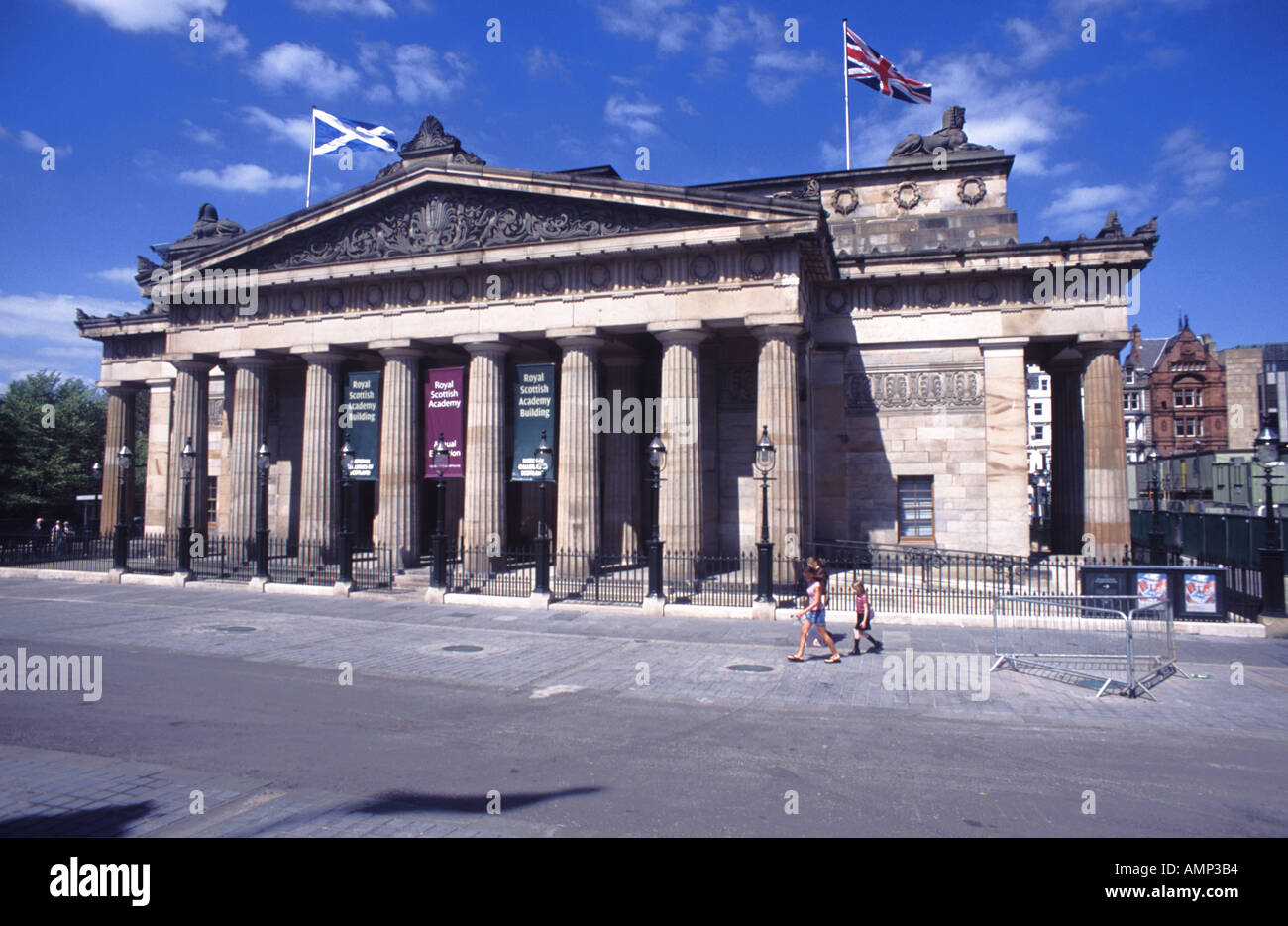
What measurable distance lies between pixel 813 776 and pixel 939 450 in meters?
21.9

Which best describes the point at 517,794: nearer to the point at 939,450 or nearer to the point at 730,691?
the point at 730,691

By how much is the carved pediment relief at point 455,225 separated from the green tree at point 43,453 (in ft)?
102

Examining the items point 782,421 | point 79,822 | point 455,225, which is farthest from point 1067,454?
point 79,822

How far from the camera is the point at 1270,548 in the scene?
16.1m

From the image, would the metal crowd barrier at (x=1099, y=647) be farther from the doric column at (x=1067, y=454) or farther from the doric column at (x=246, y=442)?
the doric column at (x=246, y=442)

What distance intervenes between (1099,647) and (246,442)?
91.2 ft

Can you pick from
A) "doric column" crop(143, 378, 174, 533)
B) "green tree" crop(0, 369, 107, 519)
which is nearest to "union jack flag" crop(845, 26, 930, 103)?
"doric column" crop(143, 378, 174, 533)

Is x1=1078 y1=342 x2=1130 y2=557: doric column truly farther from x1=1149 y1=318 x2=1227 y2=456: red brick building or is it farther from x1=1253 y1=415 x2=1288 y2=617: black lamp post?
x1=1149 y1=318 x2=1227 y2=456: red brick building

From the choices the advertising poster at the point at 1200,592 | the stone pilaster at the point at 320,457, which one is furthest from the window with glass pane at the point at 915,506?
the stone pilaster at the point at 320,457

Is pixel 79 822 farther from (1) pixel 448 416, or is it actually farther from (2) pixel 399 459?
(2) pixel 399 459

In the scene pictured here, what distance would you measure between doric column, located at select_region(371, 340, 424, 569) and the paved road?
10679 mm

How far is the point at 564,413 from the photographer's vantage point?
24734 millimetres

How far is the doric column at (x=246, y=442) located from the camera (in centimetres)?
2867
